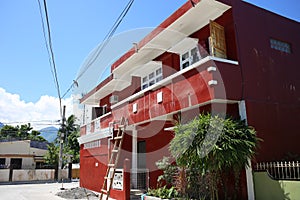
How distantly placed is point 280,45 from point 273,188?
18.1 feet

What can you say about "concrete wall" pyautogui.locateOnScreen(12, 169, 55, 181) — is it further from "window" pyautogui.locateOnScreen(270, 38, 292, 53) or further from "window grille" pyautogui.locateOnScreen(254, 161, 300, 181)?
"window" pyautogui.locateOnScreen(270, 38, 292, 53)

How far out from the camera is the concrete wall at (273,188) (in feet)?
20.4

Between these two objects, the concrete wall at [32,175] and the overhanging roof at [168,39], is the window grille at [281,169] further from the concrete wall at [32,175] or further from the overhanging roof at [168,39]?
A: the concrete wall at [32,175]

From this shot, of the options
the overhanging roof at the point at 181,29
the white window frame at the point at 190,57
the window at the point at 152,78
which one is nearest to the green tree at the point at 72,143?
the window at the point at 152,78

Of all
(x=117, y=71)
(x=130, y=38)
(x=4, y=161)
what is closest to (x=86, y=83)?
(x=117, y=71)

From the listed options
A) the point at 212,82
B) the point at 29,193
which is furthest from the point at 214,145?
the point at 29,193

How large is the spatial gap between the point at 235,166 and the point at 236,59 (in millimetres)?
3429

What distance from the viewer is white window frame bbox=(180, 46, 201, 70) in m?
10.0

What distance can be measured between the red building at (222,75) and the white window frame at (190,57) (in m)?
0.04

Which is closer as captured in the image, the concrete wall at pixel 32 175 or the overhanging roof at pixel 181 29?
the overhanging roof at pixel 181 29

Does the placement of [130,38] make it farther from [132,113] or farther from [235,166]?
[235,166]

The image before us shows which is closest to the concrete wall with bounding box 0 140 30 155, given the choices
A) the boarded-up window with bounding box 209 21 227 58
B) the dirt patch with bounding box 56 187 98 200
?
the dirt patch with bounding box 56 187 98 200

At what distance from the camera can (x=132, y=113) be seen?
11.4 metres

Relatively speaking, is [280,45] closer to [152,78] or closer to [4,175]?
[152,78]
